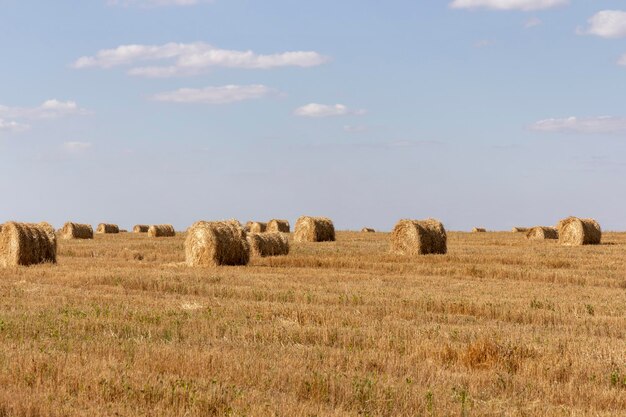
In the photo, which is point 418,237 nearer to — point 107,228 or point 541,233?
point 541,233

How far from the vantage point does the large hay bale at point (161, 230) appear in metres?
48.3

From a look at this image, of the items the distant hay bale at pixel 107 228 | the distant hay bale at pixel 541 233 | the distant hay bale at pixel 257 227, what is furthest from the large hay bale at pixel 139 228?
the distant hay bale at pixel 541 233

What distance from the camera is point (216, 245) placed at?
88.3ft

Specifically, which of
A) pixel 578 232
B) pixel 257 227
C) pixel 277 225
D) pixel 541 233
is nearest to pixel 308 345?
pixel 578 232

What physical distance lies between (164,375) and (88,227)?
39.3m

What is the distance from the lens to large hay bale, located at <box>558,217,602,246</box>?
38250mm

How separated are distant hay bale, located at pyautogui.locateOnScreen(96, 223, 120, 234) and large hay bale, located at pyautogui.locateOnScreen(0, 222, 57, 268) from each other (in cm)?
2645


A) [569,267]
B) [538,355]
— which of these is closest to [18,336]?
[538,355]

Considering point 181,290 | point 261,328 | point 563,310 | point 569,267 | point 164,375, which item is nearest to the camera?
point 164,375

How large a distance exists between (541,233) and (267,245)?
828 inches

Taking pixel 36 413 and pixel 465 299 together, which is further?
pixel 465 299

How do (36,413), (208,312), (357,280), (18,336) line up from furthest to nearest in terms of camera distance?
(357,280) < (208,312) < (18,336) < (36,413)

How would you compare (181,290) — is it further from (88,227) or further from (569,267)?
(88,227)

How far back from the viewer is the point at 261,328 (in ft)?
41.5
